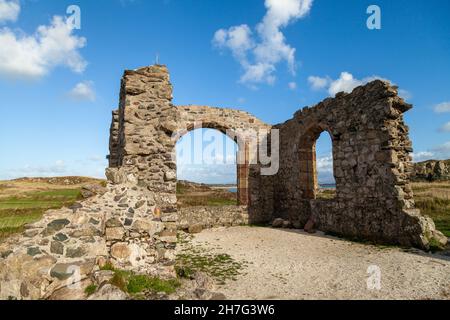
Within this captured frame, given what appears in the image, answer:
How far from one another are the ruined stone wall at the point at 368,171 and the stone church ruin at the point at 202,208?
0.10 ft

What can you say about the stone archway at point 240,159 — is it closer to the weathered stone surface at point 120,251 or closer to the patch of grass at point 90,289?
the weathered stone surface at point 120,251

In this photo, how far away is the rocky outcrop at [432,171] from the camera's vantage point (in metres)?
24.6

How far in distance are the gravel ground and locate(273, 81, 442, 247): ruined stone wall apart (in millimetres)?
799

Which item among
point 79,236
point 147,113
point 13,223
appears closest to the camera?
point 79,236

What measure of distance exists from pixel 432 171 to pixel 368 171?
2194cm

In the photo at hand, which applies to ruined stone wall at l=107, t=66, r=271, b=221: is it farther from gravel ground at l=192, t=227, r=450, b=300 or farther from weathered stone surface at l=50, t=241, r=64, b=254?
gravel ground at l=192, t=227, r=450, b=300

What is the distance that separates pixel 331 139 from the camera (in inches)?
403

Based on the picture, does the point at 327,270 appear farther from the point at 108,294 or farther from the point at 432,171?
the point at 432,171

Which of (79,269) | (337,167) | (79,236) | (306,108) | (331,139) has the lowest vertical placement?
(79,269)
